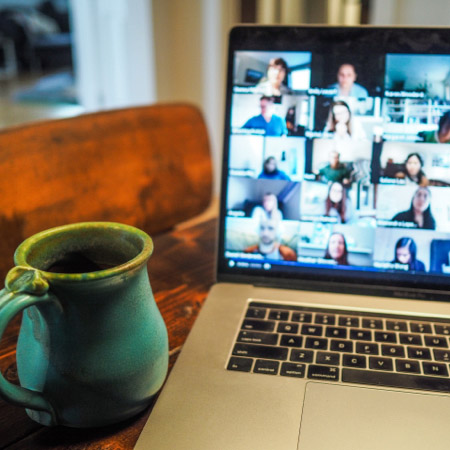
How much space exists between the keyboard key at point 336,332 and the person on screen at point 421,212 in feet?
0.49

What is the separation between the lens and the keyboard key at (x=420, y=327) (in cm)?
51

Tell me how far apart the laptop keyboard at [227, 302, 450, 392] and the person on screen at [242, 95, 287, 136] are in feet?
0.61

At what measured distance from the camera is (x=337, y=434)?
1.28 feet

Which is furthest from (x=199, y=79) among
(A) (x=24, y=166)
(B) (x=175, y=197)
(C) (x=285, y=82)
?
(C) (x=285, y=82)

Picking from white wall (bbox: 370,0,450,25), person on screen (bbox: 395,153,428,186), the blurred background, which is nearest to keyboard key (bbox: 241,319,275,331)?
person on screen (bbox: 395,153,428,186)

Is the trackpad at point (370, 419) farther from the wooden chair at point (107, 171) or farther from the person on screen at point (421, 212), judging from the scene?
the wooden chair at point (107, 171)

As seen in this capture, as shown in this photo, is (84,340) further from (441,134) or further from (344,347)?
(441,134)

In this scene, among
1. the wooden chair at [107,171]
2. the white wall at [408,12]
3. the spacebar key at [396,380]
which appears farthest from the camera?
the white wall at [408,12]

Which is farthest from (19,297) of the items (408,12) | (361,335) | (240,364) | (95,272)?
(408,12)

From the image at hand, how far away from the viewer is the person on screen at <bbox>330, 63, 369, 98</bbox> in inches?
22.3

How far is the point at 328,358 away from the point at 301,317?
69 millimetres

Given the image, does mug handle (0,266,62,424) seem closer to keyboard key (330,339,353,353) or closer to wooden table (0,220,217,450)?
wooden table (0,220,217,450)

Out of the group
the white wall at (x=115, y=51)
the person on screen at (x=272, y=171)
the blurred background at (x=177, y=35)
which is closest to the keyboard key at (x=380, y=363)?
the person on screen at (x=272, y=171)

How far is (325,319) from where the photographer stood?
531 mm
